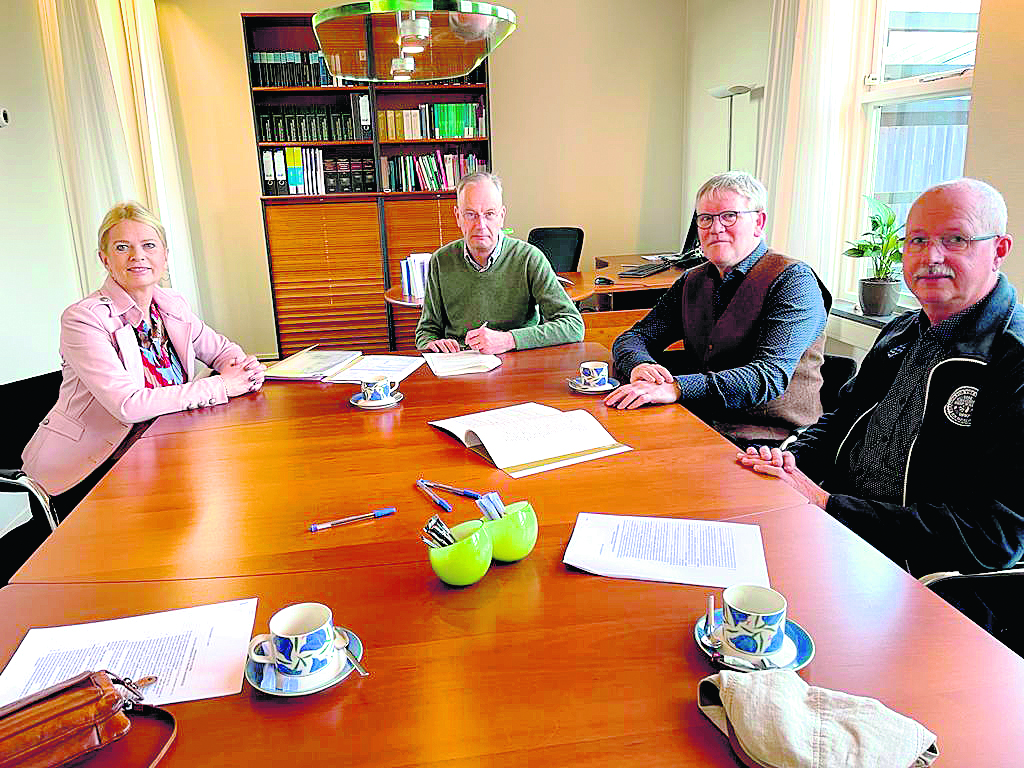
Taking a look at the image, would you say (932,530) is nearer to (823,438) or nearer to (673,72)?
(823,438)

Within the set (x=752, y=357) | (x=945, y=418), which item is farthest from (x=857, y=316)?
(x=945, y=418)

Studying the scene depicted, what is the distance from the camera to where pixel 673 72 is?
5.76 metres

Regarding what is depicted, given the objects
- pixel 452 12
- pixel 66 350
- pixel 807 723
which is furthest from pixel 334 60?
pixel 807 723

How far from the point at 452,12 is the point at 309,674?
1564mm

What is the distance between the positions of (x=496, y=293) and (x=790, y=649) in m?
2.08

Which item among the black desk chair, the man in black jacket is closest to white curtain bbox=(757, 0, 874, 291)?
the man in black jacket

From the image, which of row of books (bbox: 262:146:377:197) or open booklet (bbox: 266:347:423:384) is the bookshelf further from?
open booklet (bbox: 266:347:423:384)

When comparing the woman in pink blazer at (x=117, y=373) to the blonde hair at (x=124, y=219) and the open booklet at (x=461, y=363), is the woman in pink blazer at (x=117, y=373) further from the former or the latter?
the open booklet at (x=461, y=363)

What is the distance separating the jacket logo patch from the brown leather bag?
139cm

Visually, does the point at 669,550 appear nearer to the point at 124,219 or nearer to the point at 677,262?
the point at 124,219

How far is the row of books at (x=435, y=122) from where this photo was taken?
17.5 ft

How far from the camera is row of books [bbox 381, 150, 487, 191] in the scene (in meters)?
5.46

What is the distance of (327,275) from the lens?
5.41 metres

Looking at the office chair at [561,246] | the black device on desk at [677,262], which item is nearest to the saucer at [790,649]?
the black device on desk at [677,262]
